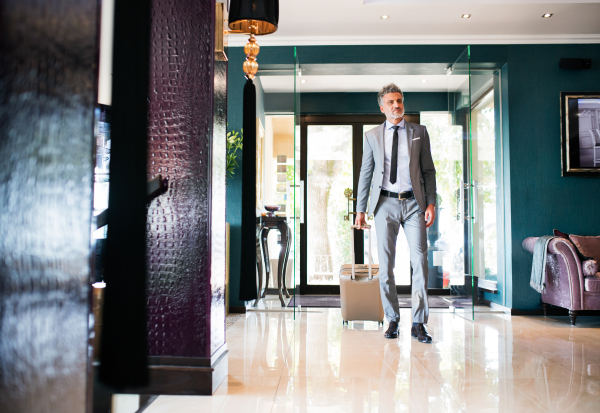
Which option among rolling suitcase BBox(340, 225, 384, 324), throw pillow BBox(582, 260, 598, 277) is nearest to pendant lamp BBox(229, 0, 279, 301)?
rolling suitcase BBox(340, 225, 384, 324)

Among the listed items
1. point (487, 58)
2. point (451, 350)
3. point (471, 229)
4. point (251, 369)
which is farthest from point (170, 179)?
point (487, 58)

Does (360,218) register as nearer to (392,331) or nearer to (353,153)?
(392,331)

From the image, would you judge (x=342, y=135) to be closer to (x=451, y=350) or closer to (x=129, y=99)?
(x=451, y=350)

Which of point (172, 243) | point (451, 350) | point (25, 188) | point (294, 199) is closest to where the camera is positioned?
point (25, 188)

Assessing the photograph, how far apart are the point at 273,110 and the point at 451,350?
2.65 meters

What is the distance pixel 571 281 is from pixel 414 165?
173 centimetres

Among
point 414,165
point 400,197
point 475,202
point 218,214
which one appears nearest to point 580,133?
point 475,202

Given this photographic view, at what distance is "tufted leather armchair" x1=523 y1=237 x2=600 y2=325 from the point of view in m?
3.41

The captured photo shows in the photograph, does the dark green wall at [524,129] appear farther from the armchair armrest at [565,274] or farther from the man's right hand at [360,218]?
the man's right hand at [360,218]

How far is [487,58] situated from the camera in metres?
4.23

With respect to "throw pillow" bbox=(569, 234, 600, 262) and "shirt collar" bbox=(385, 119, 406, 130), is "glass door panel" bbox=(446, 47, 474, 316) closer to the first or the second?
"throw pillow" bbox=(569, 234, 600, 262)

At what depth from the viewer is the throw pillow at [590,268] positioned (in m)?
3.42

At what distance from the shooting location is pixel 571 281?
11.3ft

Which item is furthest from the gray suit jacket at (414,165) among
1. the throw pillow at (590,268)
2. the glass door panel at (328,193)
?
the glass door panel at (328,193)
